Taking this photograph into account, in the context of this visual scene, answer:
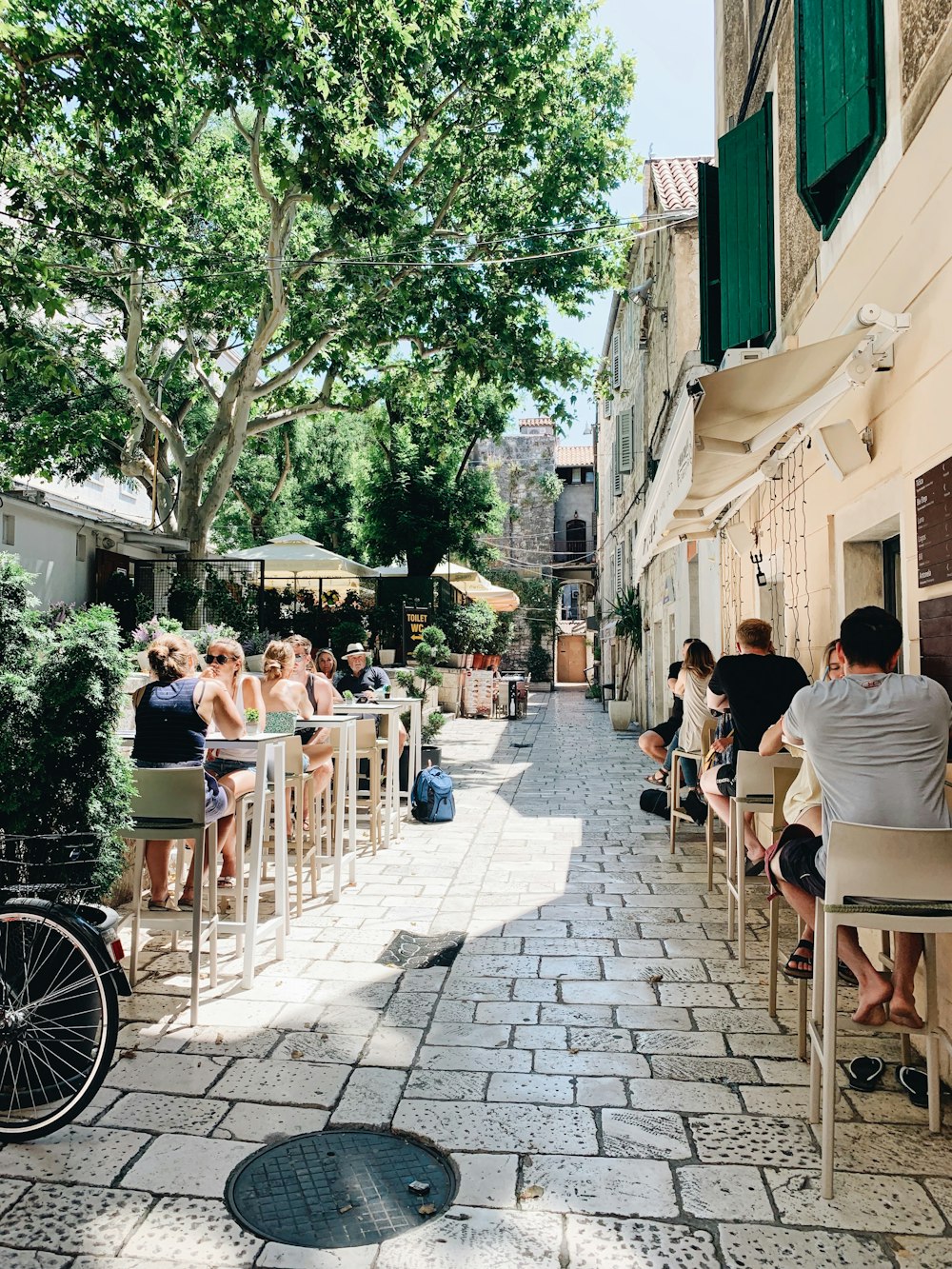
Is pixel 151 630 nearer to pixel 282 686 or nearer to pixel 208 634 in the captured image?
pixel 208 634

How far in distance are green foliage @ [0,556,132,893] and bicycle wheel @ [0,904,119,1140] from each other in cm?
43

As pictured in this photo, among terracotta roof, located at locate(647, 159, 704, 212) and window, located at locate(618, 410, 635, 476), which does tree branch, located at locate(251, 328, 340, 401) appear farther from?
window, located at locate(618, 410, 635, 476)

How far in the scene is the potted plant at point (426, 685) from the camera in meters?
9.92

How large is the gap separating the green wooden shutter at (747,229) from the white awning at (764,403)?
1343mm

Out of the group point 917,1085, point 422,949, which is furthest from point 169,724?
point 917,1085

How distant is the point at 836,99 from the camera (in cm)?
435

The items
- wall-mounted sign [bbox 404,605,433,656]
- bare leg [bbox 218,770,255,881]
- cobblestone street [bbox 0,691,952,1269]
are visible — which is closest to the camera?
cobblestone street [bbox 0,691,952,1269]

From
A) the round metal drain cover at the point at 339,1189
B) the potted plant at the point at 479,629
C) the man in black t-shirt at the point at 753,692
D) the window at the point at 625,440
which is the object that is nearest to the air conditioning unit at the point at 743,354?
the man in black t-shirt at the point at 753,692

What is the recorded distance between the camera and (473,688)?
68.9ft

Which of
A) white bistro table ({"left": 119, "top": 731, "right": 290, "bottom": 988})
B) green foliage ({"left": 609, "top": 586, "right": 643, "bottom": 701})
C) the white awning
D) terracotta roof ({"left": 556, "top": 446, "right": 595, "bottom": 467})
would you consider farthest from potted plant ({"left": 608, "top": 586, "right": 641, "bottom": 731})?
terracotta roof ({"left": 556, "top": 446, "right": 595, "bottom": 467})

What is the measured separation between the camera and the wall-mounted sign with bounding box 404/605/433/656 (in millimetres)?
19750

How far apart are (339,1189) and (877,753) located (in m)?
2.12

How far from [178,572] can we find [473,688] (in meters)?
7.36

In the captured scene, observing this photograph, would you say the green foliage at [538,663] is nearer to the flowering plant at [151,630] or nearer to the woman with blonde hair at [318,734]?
the flowering plant at [151,630]
